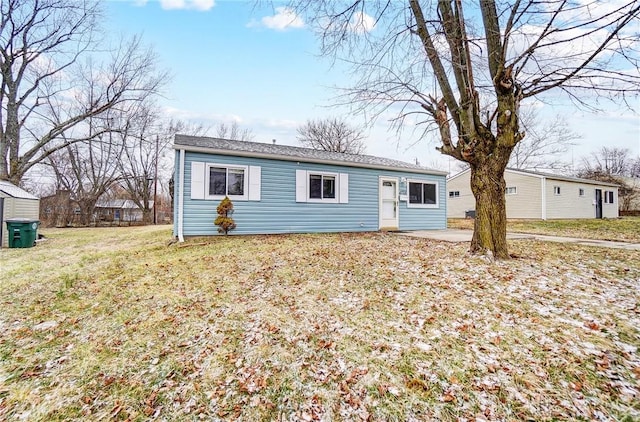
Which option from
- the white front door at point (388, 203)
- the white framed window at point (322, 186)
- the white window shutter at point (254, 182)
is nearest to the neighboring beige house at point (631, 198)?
the white front door at point (388, 203)

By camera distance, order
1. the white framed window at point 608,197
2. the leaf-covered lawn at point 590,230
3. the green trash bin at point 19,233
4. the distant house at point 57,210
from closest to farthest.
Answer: the green trash bin at point 19,233 → the leaf-covered lawn at point 590,230 → the distant house at point 57,210 → the white framed window at point 608,197

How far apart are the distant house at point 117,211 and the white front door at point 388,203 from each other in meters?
21.6

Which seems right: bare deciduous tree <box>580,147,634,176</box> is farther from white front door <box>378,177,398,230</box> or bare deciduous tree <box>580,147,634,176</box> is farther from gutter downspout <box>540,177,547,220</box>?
white front door <box>378,177,398,230</box>

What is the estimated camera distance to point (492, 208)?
5434 millimetres

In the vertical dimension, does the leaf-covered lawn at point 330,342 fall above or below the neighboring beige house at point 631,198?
below

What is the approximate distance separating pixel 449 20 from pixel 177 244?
7972 mm

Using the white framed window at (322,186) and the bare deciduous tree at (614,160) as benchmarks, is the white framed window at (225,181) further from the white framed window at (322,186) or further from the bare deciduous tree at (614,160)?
the bare deciduous tree at (614,160)

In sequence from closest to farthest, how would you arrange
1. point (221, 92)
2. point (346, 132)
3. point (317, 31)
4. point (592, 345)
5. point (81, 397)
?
point (81, 397), point (592, 345), point (317, 31), point (221, 92), point (346, 132)

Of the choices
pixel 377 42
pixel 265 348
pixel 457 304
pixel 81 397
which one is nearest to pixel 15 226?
pixel 81 397

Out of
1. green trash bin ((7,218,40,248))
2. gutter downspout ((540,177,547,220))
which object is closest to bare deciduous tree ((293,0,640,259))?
green trash bin ((7,218,40,248))

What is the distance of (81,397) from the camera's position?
234 centimetres

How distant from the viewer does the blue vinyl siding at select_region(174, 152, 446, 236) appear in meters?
8.73

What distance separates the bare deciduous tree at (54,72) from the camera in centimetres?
1383

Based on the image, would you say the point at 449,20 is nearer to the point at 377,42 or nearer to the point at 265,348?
the point at 377,42
